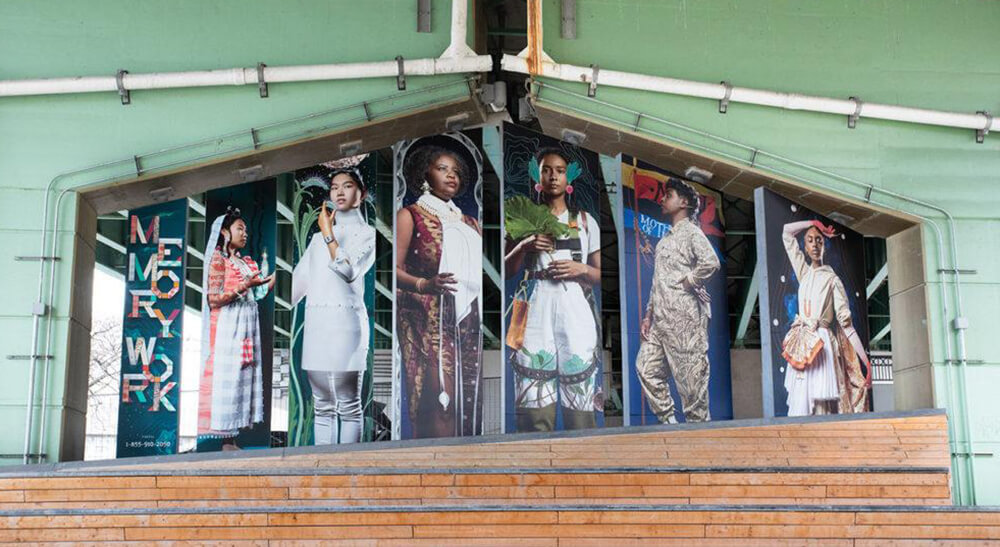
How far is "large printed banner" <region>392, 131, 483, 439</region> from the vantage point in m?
16.1

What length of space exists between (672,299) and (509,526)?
6.51 meters

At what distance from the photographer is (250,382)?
16.2 metres

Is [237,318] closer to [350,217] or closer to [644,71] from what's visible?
[350,217]

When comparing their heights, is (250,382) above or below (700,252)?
below

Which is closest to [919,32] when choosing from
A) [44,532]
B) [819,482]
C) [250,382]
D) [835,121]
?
[835,121]

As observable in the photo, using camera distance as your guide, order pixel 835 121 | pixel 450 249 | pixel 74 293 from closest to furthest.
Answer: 1. pixel 74 293
2. pixel 835 121
3. pixel 450 249

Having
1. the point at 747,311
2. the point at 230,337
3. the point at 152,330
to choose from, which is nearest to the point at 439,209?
the point at 230,337

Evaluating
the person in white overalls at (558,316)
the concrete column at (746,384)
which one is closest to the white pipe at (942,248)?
the person in white overalls at (558,316)

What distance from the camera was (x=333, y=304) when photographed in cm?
1662

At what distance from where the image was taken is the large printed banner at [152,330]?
1568cm

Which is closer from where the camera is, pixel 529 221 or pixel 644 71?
pixel 644 71

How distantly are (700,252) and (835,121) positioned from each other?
9.13 feet

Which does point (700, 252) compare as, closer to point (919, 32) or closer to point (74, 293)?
point (919, 32)

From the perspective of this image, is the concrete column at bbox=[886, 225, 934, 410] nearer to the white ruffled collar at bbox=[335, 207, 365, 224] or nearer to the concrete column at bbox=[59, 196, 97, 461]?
the white ruffled collar at bbox=[335, 207, 365, 224]
